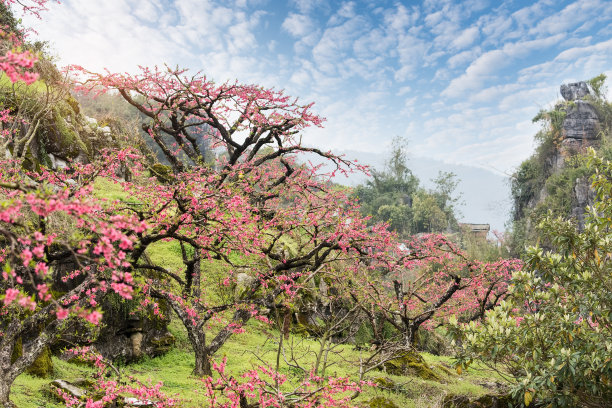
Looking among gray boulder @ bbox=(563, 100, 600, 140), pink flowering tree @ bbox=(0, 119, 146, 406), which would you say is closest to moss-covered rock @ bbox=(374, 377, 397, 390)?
pink flowering tree @ bbox=(0, 119, 146, 406)

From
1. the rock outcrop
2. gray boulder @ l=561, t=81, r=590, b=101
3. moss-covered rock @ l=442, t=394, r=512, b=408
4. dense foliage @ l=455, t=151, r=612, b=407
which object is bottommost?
moss-covered rock @ l=442, t=394, r=512, b=408

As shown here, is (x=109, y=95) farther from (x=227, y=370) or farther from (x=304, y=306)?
(x=227, y=370)

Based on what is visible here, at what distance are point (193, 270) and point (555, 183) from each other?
31895 millimetres

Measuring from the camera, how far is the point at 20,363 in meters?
5.72

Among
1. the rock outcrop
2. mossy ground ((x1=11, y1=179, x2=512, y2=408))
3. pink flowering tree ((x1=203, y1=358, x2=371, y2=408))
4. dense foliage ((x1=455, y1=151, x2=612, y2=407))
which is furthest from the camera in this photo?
the rock outcrop

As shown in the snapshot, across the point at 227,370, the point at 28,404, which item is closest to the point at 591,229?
the point at 227,370

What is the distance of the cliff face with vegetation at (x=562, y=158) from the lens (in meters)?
29.5

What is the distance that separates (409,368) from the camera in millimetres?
10672

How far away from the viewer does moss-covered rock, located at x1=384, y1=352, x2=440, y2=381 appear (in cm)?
1062

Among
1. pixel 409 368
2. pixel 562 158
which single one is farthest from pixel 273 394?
pixel 562 158

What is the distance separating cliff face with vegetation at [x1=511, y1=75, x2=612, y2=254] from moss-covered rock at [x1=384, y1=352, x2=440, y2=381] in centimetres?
2307

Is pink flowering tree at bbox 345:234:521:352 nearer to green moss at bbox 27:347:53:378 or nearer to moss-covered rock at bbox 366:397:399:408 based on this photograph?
moss-covered rock at bbox 366:397:399:408

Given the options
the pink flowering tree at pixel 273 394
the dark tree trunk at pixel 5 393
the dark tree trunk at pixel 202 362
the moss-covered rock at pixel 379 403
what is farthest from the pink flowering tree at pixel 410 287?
the dark tree trunk at pixel 5 393

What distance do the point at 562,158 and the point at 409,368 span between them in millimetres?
30986
